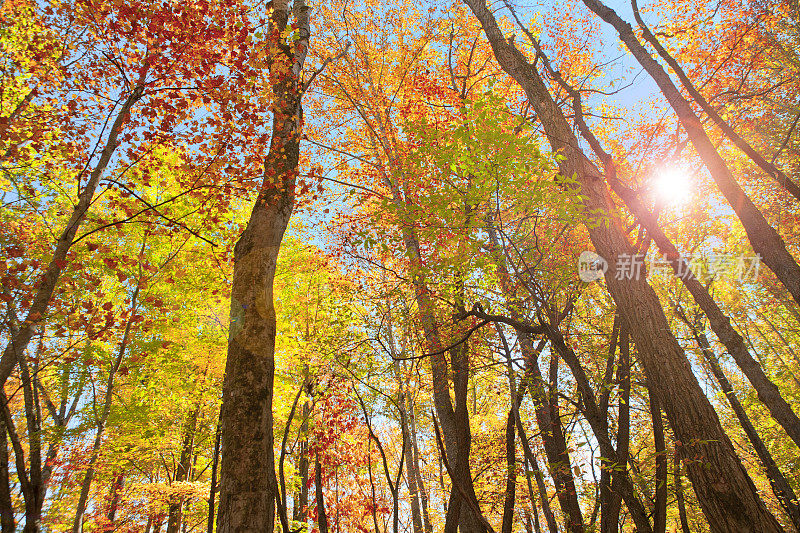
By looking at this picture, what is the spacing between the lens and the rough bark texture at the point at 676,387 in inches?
109

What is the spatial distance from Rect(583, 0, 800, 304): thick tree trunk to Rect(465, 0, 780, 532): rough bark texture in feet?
8.07

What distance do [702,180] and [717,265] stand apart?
10.0 ft

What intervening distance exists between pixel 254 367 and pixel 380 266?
4204 millimetres

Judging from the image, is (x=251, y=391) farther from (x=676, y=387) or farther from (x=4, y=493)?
(x=4, y=493)

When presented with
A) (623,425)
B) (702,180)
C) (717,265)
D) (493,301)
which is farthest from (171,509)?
(702,180)

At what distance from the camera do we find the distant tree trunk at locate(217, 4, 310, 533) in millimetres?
2650

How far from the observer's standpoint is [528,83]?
5.55m

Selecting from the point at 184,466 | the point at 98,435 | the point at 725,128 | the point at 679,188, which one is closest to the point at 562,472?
the point at 725,128

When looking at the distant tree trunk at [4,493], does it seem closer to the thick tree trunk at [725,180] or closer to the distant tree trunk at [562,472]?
the distant tree trunk at [562,472]

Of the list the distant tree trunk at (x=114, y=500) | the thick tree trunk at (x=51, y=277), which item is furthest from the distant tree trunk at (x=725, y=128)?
the distant tree trunk at (x=114, y=500)

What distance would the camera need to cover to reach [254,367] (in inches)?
122

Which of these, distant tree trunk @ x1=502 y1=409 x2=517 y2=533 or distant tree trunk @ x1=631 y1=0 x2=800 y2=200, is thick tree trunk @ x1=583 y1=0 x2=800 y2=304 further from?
distant tree trunk @ x1=502 y1=409 x2=517 y2=533

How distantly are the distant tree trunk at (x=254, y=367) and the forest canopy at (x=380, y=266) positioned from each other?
23 millimetres

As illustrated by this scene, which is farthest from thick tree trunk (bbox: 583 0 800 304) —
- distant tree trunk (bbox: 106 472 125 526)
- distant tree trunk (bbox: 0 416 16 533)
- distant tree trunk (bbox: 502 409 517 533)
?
distant tree trunk (bbox: 106 472 125 526)
